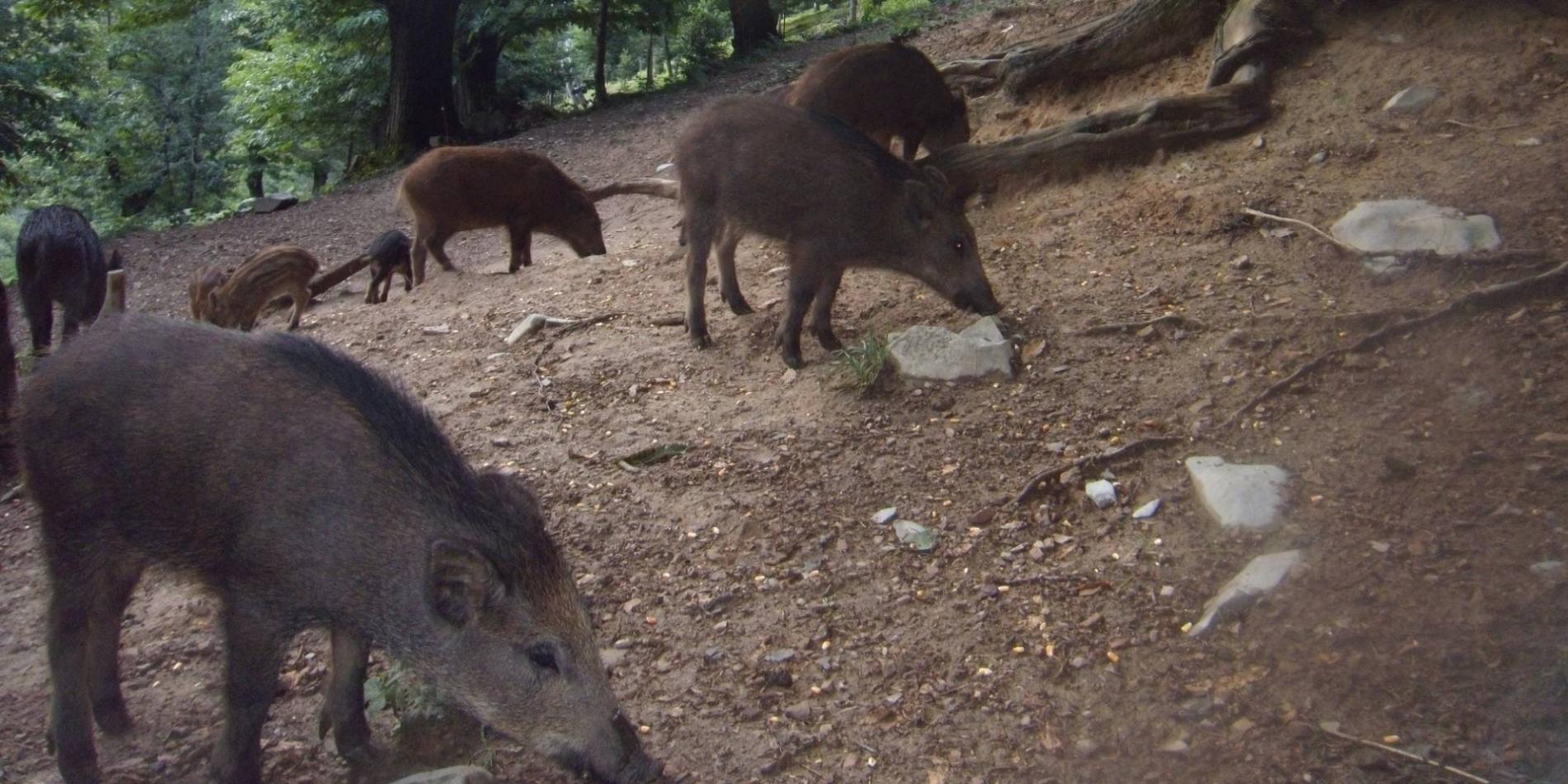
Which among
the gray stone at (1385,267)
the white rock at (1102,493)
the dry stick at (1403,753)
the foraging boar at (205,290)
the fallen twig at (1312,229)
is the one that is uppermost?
the foraging boar at (205,290)

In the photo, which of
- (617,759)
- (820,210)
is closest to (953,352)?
(820,210)

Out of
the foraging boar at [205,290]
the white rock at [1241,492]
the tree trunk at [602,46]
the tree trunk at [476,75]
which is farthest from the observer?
the tree trunk at [476,75]

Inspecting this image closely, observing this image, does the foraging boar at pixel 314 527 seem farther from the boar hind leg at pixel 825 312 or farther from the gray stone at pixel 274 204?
the gray stone at pixel 274 204

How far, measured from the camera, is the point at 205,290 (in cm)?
920

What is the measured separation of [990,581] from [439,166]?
7187 millimetres

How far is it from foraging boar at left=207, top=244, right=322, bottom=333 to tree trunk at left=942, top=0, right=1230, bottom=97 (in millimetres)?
5454

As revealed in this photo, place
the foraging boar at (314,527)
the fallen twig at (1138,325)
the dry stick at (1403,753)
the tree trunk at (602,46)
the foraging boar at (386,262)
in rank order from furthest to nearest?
the tree trunk at (602,46)
the foraging boar at (386,262)
the fallen twig at (1138,325)
the foraging boar at (314,527)
the dry stick at (1403,753)

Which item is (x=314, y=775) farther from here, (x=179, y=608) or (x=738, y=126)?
(x=738, y=126)

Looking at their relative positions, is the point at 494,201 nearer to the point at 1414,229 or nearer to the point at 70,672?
the point at 70,672

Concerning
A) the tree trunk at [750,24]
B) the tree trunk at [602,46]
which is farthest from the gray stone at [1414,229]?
the tree trunk at [750,24]

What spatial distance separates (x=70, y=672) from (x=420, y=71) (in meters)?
14.3

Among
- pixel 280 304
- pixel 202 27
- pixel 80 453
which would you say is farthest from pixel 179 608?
pixel 202 27

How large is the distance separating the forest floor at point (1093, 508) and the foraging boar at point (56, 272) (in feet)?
11.1

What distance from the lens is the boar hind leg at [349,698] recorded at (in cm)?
367
